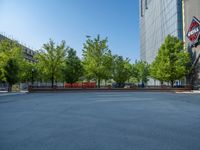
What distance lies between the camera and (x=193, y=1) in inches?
1639

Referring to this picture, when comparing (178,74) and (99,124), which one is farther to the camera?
(178,74)

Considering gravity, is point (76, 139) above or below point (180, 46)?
below

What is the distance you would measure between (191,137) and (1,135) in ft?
17.9

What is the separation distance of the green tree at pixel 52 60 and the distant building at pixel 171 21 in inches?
1000

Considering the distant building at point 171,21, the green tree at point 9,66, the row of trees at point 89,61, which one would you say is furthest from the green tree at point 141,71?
the green tree at point 9,66

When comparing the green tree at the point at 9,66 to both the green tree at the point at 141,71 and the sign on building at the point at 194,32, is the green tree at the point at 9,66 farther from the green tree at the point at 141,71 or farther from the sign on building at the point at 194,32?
the sign on building at the point at 194,32

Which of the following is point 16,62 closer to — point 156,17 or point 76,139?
point 76,139

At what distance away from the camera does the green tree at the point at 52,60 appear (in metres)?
42.0

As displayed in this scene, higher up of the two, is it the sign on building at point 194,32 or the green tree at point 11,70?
the sign on building at point 194,32

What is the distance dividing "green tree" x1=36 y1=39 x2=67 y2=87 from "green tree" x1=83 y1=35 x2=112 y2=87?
461 centimetres

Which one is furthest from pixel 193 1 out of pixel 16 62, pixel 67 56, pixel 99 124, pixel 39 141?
pixel 39 141

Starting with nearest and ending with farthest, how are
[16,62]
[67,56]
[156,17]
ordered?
[16,62] → [67,56] → [156,17]

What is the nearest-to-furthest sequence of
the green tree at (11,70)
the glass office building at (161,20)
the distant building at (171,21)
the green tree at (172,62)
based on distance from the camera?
the green tree at (11,70)
the green tree at (172,62)
the distant building at (171,21)
the glass office building at (161,20)

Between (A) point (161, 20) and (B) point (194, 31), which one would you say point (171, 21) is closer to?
(A) point (161, 20)
